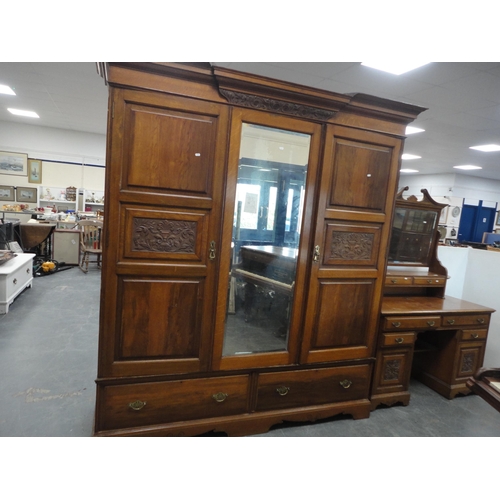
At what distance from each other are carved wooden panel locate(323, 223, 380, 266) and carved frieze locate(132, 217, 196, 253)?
88 centimetres

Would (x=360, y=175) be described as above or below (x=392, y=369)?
above

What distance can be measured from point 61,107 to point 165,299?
225 inches

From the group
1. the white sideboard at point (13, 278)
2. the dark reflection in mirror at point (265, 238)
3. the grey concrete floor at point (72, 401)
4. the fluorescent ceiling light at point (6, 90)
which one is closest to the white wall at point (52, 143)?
the fluorescent ceiling light at point (6, 90)

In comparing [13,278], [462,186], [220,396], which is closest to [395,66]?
[220,396]

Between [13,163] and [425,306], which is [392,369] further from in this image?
[13,163]

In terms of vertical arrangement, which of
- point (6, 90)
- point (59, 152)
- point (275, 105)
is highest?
point (6, 90)

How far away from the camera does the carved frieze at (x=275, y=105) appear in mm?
1742

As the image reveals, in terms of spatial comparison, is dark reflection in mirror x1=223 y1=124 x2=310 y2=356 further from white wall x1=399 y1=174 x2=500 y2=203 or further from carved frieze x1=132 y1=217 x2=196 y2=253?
white wall x1=399 y1=174 x2=500 y2=203

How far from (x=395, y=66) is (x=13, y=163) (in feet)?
27.1

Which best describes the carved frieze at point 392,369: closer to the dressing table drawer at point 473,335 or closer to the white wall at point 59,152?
the dressing table drawer at point 473,335

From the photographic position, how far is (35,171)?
24.9 feet

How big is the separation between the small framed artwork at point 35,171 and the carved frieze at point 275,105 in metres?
7.73

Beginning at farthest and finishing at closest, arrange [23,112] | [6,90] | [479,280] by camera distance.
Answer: [23,112] → [6,90] → [479,280]

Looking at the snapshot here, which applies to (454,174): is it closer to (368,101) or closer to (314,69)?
(314,69)
